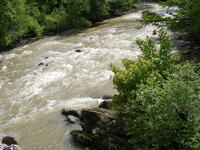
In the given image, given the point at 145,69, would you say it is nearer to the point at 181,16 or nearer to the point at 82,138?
the point at 181,16

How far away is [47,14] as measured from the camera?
46875 mm

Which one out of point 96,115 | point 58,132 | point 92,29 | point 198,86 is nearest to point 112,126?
point 96,115

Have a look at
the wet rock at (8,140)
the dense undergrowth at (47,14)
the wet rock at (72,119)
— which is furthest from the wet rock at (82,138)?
the dense undergrowth at (47,14)

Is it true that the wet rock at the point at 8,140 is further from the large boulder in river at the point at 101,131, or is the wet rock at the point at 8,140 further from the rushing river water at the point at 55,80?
the large boulder in river at the point at 101,131

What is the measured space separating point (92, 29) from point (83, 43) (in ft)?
24.4

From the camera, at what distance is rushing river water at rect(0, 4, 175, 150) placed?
16.8 m

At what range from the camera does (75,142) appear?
591 inches

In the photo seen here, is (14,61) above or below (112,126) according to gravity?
below

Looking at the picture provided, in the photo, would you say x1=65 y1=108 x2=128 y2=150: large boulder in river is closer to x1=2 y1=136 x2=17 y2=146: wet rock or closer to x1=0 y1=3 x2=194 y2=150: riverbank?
x1=0 y1=3 x2=194 y2=150: riverbank

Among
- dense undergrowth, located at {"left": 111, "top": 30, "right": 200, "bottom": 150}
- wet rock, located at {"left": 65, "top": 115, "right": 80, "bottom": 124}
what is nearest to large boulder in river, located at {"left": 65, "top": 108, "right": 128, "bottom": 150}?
dense undergrowth, located at {"left": 111, "top": 30, "right": 200, "bottom": 150}

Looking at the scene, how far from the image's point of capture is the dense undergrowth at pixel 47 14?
112 feet

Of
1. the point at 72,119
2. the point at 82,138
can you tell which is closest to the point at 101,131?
the point at 82,138

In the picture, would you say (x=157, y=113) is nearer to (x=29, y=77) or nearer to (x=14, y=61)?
(x=29, y=77)

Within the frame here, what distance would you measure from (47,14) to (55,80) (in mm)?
25799
